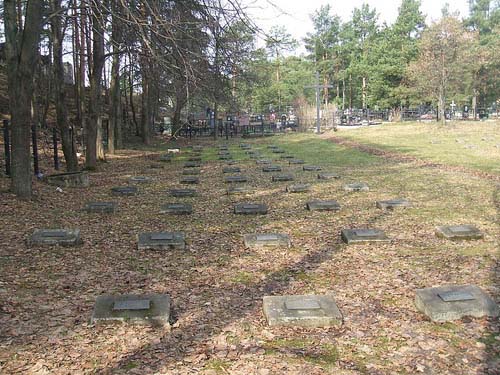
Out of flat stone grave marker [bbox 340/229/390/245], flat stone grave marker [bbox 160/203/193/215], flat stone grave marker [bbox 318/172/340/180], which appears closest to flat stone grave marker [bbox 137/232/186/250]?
flat stone grave marker [bbox 160/203/193/215]

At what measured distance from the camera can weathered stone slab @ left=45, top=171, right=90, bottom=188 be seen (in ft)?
30.9

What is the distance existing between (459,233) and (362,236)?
1.10 m

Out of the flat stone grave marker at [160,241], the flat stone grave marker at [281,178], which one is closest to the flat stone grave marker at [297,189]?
the flat stone grave marker at [281,178]

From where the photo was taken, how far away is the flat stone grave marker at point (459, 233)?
5629 millimetres

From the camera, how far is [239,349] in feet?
10.3

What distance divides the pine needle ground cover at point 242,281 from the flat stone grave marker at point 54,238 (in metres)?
0.12

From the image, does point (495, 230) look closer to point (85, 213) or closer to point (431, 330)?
point (431, 330)

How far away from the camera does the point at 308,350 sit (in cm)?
310

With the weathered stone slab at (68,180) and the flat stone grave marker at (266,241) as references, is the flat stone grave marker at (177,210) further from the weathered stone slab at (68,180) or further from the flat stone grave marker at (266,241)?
the weathered stone slab at (68,180)

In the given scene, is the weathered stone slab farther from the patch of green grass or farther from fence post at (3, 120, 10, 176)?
the patch of green grass

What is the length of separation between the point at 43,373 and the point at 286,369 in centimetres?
137

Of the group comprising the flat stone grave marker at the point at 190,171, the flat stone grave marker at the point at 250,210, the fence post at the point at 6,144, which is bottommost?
the flat stone grave marker at the point at 250,210

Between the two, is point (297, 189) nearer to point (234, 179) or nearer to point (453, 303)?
point (234, 179)

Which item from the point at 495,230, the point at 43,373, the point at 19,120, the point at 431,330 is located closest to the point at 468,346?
the point at 431,330
